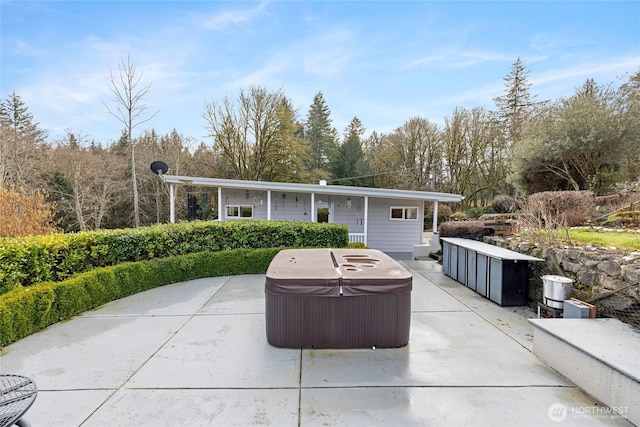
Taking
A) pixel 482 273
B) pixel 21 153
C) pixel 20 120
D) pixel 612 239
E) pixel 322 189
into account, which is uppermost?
pixel 20 120

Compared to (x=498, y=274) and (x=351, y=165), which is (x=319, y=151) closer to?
(x=351, y=165)

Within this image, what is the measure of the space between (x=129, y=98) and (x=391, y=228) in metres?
11.5

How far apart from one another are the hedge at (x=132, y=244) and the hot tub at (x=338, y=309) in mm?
3807

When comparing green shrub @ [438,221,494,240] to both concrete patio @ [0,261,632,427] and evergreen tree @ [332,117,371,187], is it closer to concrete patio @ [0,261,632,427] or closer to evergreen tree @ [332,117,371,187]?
concrete patio @ [0,261,632,427]

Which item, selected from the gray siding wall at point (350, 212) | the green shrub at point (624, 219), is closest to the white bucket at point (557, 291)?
the green shrub at point (624, 219)

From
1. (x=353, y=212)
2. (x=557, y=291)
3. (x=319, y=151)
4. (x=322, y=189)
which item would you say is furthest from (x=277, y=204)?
(x=319, y=151)

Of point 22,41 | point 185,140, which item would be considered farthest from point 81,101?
point 185,140

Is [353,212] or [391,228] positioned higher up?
[353,212]

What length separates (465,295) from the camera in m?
6.26

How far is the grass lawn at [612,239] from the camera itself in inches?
194

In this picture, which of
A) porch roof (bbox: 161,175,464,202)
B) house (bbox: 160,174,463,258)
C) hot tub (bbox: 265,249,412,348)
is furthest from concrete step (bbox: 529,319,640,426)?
house (bbox: 160,174,463,258)

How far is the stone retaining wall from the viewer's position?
3840mm

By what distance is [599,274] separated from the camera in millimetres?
4348

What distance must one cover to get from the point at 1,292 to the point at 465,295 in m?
7.75
